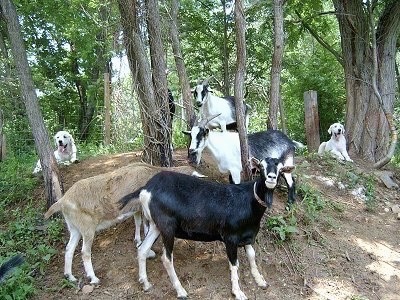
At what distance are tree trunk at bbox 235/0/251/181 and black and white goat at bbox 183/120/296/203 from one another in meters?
0.28

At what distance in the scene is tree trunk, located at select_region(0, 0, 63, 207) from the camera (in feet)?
18.1

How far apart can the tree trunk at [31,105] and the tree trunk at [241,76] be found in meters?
2.48

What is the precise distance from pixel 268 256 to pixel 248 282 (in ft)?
1.67

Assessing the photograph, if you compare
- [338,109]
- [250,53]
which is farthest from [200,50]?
[338,109]

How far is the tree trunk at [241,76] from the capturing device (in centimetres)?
495

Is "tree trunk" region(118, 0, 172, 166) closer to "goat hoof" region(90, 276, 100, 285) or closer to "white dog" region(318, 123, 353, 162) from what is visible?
"goat hoof" region(90, 276, 100, 285)

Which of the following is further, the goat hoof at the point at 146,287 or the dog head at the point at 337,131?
the dog head at the point at 337,131

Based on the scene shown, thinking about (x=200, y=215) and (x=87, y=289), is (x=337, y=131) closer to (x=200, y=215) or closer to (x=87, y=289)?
(x=200, y=215)

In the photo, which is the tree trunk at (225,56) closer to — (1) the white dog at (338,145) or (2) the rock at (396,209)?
(1) the white dog at (338,145)

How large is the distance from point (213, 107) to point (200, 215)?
10.9 ft

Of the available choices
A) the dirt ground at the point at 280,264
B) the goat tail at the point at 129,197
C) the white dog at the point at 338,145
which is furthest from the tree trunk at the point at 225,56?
the goat tail at the point at 129,197

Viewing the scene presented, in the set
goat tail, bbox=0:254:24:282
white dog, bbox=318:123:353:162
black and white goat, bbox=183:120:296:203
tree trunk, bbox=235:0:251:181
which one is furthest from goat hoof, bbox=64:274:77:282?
white dog, bbox=318:123:353:162

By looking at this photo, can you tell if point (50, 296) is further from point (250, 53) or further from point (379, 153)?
point (250, 53)

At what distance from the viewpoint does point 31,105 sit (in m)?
5.61
